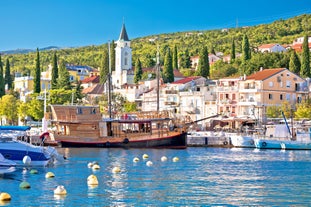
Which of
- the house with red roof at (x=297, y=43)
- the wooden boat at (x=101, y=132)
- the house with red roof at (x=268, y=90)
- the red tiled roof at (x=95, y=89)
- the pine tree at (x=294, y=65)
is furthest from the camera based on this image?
the house with red roof at (x=297, y=43)

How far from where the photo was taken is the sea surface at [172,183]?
33.2 m

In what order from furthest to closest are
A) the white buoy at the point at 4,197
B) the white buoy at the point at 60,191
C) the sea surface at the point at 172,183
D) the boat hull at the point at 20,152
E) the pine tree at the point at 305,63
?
the pine tree at the point at 305,63, the boat hull at the point at 20,152, the white buoy at the point at 60,191, the sea surface at the point at 172,183, the white buoy at the point at 4,197

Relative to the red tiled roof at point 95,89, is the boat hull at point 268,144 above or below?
below

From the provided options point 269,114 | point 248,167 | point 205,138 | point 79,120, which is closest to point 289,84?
point 269,114

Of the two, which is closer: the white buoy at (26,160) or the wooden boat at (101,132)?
the white buoy at (26,160)

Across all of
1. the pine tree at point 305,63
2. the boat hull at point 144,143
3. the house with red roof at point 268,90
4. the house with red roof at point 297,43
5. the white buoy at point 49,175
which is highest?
the house with red roof at point 297,43

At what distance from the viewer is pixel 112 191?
3631 cm

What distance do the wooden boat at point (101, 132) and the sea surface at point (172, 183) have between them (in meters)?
15.6

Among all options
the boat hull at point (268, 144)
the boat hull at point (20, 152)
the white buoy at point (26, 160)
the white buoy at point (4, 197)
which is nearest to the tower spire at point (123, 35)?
the boat hull at point (268, 144)

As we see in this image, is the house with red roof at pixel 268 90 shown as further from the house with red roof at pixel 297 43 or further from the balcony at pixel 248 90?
the house with red roof at pixel 297 43

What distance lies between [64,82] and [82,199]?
8810cm

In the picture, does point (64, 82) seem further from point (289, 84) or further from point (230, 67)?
point (289, 84)

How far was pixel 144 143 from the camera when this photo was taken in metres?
75.6

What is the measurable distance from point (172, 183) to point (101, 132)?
3659cm
